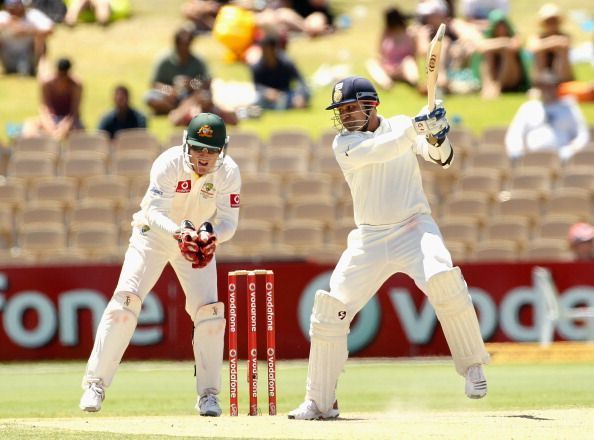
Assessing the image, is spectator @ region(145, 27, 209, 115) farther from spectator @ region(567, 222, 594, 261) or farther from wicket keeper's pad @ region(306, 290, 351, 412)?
wicket keeper's pad @ region(306, 290, 351, 412)

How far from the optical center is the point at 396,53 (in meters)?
18.6

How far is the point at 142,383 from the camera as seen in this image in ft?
39.7

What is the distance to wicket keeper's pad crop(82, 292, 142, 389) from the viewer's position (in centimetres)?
874


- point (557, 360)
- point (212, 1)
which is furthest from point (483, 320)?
point (212, 1)

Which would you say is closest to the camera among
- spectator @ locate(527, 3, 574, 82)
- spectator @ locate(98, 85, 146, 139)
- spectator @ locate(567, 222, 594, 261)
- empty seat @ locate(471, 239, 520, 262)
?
spectator @ locate(567, 222, 594, 261)

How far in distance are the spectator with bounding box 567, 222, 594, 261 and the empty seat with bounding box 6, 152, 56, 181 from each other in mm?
6425

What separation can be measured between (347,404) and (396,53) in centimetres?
938

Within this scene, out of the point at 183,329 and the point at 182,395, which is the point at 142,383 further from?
the point at 183,329

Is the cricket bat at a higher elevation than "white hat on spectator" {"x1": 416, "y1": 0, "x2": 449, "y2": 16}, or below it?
below

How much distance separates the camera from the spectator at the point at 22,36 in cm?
1925

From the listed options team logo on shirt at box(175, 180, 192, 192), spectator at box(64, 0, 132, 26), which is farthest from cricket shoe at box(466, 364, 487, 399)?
spectator at box(64, 0, 132, 26)

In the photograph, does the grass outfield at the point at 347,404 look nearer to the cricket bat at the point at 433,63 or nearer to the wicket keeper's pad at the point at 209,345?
the wicket keeper's pad at the point at 209,345

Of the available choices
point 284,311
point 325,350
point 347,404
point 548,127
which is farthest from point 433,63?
point 548,127

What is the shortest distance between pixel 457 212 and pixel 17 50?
24.8ft
